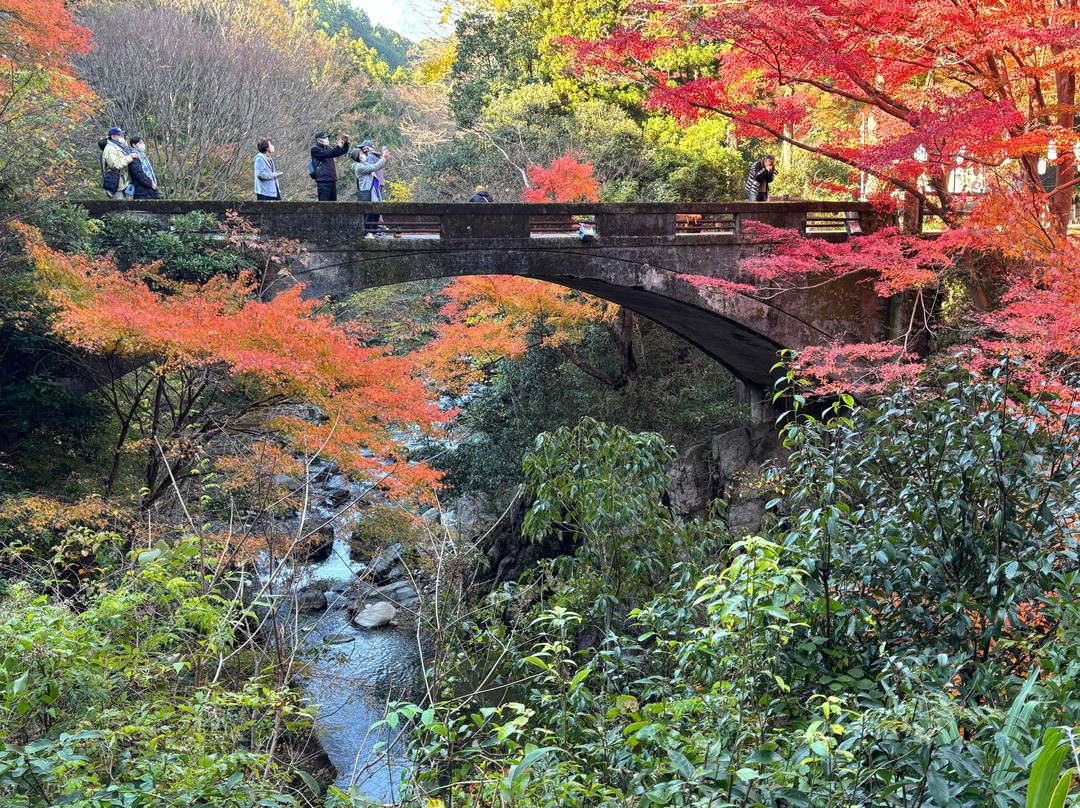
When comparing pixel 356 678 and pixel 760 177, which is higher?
pixel 760 177

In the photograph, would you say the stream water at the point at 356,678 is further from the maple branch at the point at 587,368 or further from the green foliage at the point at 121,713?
the maple branch at the point at 587,368

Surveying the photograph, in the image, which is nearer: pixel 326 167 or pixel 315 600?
pixel 326 167

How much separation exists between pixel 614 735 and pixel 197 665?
2.17m

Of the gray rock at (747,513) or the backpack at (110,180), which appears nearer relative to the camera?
the backpack at (110,180)

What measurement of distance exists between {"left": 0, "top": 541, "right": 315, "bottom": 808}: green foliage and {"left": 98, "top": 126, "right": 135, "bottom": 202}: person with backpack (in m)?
8.04

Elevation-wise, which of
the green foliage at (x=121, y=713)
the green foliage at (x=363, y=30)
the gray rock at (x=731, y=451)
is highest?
the green foliage at (x=363, y=30)

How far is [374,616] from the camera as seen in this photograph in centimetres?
1386

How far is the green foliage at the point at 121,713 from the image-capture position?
279 centimetres

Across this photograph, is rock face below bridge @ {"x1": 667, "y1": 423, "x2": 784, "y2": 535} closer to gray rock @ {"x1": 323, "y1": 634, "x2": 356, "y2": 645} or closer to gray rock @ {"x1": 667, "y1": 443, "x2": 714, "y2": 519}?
gray rock @ {"x1": 667, "y1": 443, "x2": 714, "y2": 519}

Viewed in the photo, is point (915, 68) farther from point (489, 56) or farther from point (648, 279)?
point (489, 56)

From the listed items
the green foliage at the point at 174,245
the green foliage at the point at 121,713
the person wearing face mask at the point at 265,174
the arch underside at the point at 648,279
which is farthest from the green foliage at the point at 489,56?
the green foliage at the point at 121,713

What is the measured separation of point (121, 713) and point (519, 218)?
9.63 meters

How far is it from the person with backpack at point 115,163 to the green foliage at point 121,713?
8043mm

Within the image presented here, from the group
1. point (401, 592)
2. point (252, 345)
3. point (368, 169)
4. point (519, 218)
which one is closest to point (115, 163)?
point (368, 169)
